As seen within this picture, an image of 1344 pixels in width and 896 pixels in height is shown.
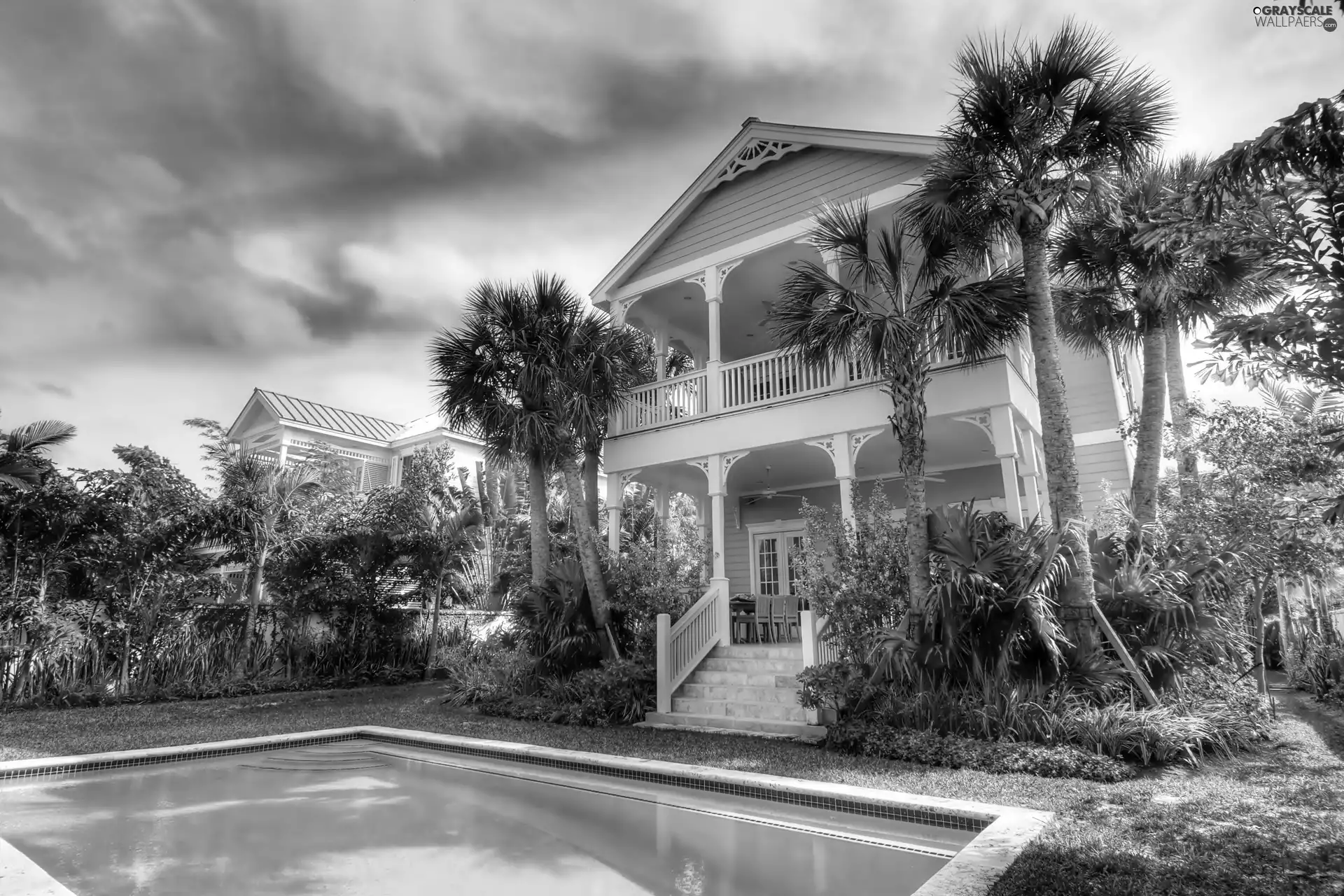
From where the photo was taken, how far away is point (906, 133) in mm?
11383

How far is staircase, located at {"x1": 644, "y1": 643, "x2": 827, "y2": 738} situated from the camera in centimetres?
970

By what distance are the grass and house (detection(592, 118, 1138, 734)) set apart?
6.07 feet

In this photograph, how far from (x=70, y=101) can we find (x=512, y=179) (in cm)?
668

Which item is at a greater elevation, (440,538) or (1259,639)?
(440,538)

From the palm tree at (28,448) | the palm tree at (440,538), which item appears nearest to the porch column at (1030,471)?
the palm tree at (440,538)

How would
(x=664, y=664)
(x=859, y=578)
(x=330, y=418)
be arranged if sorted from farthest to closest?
(x=330, y=418), (x=664, y=664), (x=859, y=578)

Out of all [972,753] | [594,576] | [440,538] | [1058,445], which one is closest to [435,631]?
[440,538]

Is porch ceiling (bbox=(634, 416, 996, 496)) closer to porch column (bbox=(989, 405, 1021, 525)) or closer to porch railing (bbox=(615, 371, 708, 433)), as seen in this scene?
porch column (bbox=(989, 405, 1021, 525))

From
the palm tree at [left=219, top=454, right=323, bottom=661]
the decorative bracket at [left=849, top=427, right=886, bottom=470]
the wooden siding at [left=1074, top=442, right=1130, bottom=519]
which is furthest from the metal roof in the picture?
the wooden siding at [left=1074, top=442, right=1130, bottom=519]

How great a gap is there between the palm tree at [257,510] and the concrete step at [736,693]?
929 cm

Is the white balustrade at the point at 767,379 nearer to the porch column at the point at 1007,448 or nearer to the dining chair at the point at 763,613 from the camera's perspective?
the porch column at the point at 1007,448

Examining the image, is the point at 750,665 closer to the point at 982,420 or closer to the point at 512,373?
the point at 982,420

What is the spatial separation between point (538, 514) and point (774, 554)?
5.18 m

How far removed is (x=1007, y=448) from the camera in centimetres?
995
